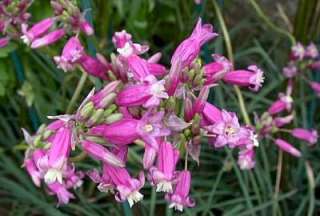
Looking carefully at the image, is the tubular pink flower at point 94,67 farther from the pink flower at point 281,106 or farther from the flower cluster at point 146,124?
the pink flower at point 281,106

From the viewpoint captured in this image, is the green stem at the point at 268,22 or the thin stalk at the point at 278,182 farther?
the green stem at the point at 268,22

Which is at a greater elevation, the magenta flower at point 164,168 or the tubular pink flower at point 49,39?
the tubular pink flower at point 49,39

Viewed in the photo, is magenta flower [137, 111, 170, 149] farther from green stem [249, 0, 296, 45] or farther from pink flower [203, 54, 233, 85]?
green stem [249, 0, 296, 45]

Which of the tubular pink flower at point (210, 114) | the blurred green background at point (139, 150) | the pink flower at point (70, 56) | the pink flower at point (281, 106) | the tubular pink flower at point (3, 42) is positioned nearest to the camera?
the tubular pink flower at point (210, 114)

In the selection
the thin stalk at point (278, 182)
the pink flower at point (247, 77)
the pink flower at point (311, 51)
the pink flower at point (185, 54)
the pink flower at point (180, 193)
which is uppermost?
the pink flower at point (185, 54)

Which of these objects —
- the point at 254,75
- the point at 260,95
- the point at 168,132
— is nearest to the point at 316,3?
the point at 260,95

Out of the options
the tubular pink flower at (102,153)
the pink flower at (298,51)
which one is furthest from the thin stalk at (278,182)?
the tubular pink flower at (102,153)

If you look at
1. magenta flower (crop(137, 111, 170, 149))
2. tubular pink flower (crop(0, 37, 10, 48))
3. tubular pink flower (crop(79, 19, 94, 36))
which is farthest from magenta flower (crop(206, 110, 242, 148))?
tubular pink flower (crop(0, 37, 10, 48))

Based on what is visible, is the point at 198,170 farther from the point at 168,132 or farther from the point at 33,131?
the point at 168,132

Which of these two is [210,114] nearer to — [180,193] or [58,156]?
[180,193]
